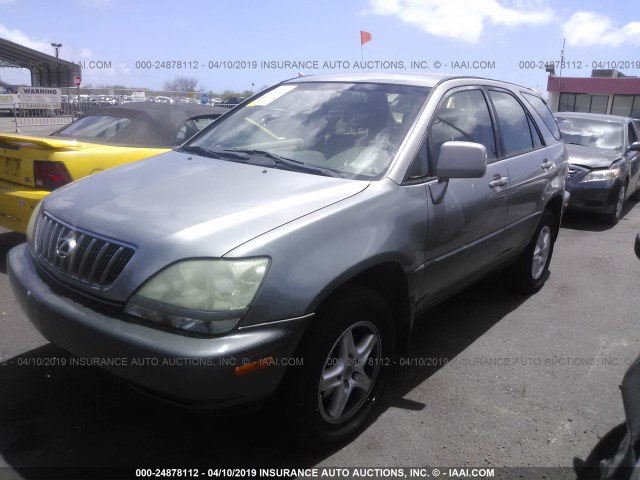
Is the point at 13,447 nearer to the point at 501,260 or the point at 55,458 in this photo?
the point at 55,458

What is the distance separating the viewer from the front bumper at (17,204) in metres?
4.51

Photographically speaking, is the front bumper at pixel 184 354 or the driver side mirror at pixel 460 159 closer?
the front bumper at pixel 184 354

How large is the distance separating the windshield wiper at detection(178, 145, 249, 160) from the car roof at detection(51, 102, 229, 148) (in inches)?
84.6

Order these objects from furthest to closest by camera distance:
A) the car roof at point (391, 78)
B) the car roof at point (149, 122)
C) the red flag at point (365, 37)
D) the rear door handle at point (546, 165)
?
the red flag at point (365, 37) → the car roof at point (149, 122) → the rear door handle at point (546, 165) → the car roof at point (391, 78)

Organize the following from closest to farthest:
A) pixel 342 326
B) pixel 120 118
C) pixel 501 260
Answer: pixel 342 326 < pixel 501 260 < pixel 120 118

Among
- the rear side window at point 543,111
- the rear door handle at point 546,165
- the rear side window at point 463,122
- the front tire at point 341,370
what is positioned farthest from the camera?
the rear side window at point 543,111

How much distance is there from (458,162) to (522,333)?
72.7 inches

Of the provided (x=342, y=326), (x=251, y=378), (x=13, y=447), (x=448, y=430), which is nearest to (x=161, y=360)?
(x=251, y=378)

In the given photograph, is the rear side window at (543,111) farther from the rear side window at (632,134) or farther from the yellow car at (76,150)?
the rear side window at (632,134)

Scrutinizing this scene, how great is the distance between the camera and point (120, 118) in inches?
228

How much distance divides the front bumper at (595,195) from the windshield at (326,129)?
5522mm

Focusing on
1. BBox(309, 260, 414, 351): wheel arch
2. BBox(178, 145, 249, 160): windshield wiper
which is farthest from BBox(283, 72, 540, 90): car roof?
BBox(309, 260, 414, 351): wheel arch

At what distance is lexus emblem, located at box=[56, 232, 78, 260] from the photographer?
243 cm

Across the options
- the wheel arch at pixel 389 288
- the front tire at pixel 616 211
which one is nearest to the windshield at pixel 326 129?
the wheel arch at pixel 389 288
